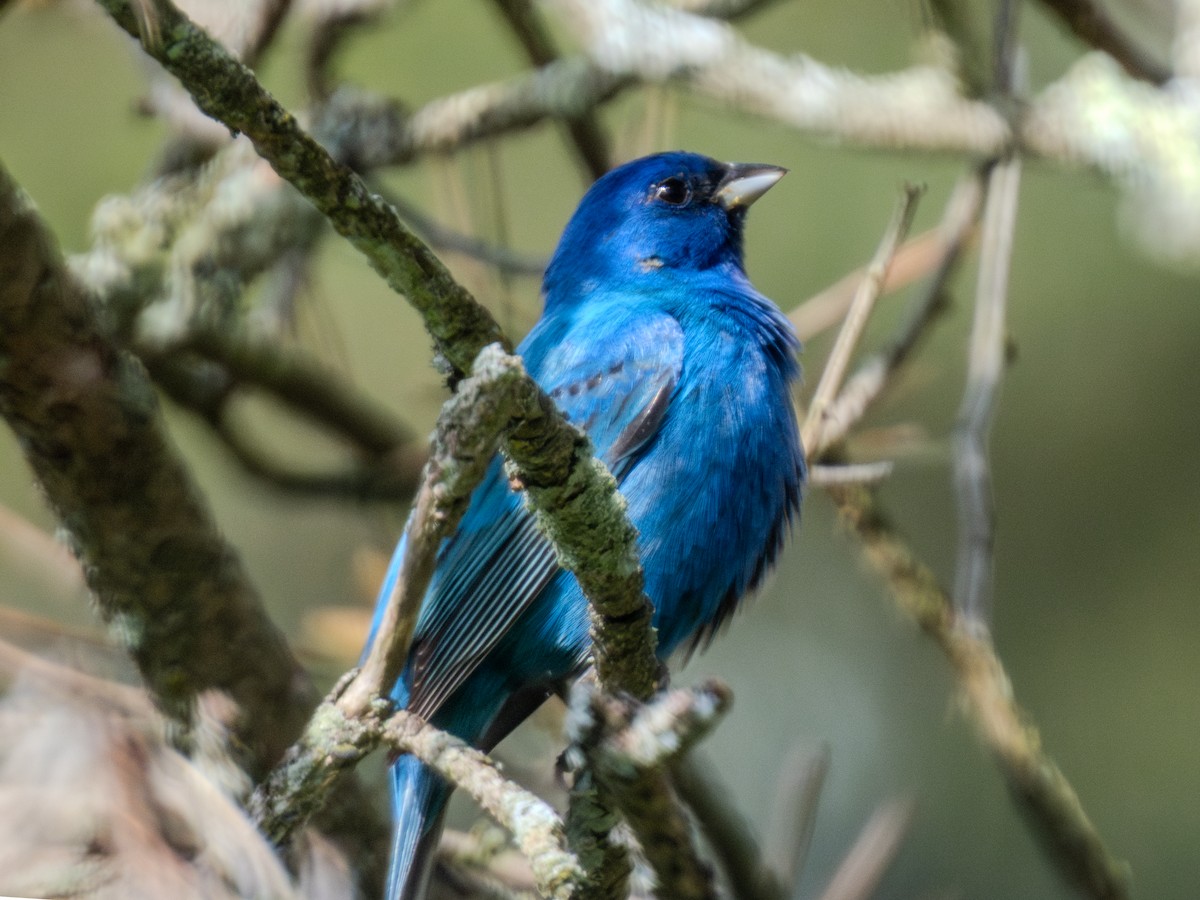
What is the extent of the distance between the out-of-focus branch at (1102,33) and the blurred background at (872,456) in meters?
0.29

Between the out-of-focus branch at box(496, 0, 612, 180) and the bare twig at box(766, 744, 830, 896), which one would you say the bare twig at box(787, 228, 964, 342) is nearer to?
the out-of-focus branch at box(496, 0, 612, 180)

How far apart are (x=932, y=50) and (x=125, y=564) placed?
7.90ft

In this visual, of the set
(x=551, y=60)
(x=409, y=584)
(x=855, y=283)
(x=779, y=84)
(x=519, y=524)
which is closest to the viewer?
(x=409, y=584)

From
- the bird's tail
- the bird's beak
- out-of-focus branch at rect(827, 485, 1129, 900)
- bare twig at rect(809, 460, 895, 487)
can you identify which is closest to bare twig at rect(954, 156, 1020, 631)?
out-of-focus branch at rect(827, 485, 1129, 900)

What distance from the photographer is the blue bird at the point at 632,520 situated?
2.69 m

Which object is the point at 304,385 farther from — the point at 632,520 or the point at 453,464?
the point at 453,464

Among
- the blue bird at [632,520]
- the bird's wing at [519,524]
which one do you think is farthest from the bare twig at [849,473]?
the bird's wing at [519,524]

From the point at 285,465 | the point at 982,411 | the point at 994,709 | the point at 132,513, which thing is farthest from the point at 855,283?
the point at 132,513

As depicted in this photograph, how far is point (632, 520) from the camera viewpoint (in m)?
2.69

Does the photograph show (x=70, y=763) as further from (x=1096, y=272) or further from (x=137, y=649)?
(x=1096, y=272)

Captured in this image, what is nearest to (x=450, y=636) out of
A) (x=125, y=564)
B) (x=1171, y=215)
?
(x=125, y=564)

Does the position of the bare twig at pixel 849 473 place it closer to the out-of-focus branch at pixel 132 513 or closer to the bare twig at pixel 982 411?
the bare twig at pixel 982 411

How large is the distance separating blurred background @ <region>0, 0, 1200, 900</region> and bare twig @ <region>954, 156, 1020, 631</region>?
0.29m

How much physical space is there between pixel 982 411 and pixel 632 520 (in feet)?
2.97
